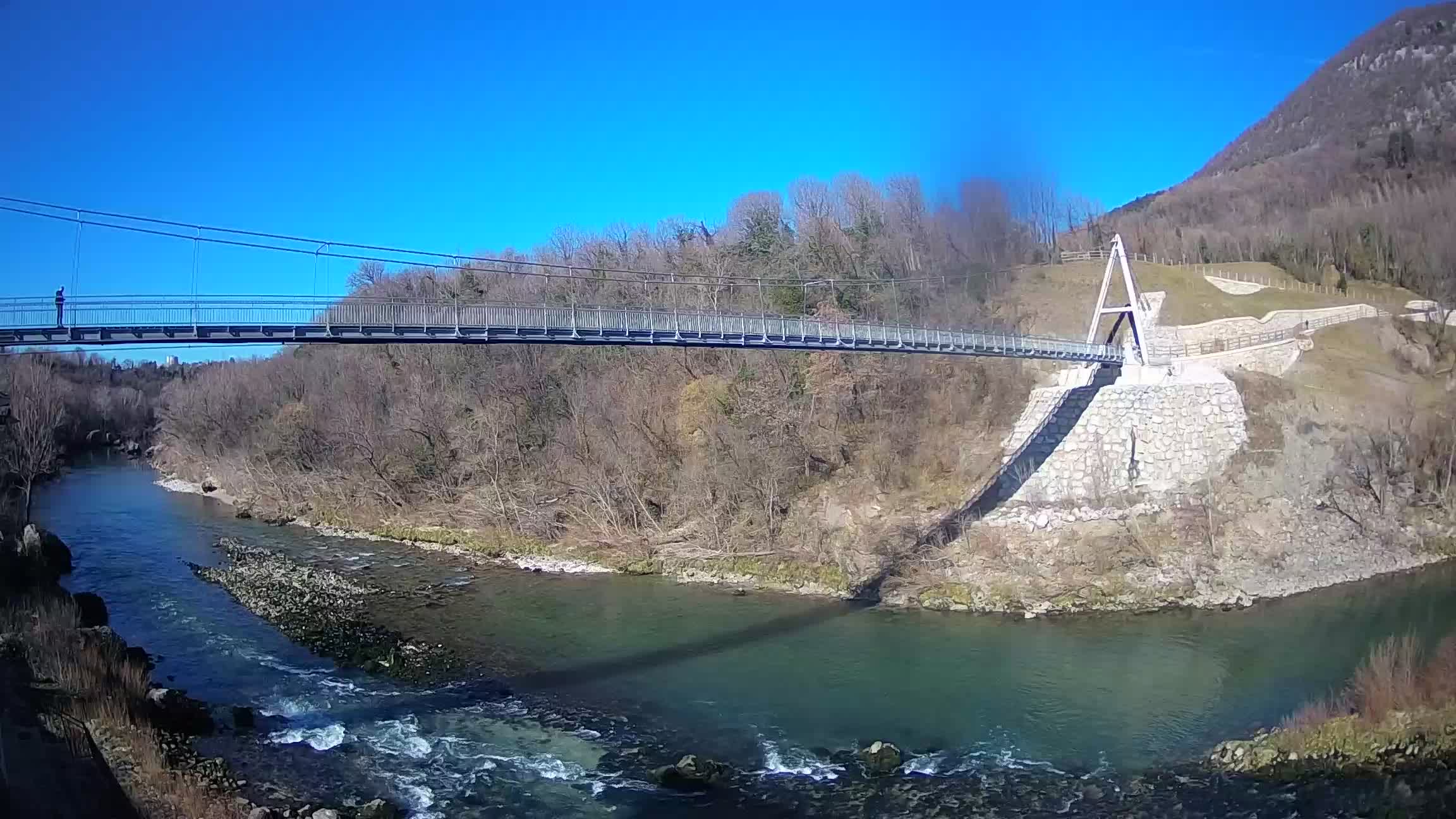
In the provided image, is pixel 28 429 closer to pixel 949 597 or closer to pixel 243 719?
pixel 243 719

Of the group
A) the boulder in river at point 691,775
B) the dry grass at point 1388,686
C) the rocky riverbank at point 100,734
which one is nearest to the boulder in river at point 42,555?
the rocky riverbank at point 100,734

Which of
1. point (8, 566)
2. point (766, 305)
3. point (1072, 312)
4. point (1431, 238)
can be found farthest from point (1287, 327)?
point (8, 566)

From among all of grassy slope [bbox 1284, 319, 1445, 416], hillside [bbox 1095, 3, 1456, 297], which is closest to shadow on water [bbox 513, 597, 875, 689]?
grassy slope [bbox 1284, 319, 1445, 416]

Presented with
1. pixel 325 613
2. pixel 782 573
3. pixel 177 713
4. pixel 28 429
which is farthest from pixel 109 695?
pixel 28 429

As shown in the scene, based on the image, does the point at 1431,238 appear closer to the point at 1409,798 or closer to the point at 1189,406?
the point at 1189,406

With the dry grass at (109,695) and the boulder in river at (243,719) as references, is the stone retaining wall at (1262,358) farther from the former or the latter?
the dry grass at (109,695)
